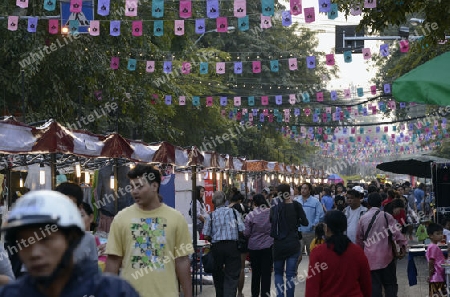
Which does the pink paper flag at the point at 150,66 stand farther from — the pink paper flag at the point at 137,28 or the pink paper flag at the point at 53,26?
the pink paper flag at the point at 53,26

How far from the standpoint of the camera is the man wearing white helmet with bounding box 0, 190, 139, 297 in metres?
3.16

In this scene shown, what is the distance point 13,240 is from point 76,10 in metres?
16.7

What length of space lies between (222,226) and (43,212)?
10619 millimetres

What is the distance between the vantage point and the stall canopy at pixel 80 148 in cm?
1161

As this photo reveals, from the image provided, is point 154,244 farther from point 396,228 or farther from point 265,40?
point 265,40

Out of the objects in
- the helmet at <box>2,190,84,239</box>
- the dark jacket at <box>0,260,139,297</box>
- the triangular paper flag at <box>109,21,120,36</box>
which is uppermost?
the triangular paper flag at <box>109,21,120,36</box>

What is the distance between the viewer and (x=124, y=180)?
16578mm

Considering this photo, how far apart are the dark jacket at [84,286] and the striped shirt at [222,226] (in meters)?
10.3

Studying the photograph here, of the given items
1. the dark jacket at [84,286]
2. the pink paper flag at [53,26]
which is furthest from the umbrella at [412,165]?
the dark jacket at [84,286]

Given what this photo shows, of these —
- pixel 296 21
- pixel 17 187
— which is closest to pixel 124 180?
pixel 17 187

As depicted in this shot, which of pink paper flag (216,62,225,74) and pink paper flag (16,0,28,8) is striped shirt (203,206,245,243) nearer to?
pink paper flag (16,0,28,8)

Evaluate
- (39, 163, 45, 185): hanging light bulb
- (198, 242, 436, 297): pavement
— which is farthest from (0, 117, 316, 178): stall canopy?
(198, 242, 436, 297): pavement

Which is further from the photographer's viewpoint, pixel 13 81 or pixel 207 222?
pixel 13 81

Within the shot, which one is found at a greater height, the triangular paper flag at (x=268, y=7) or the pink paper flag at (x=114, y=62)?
the triangular paper flag at (x=268, y=7)
